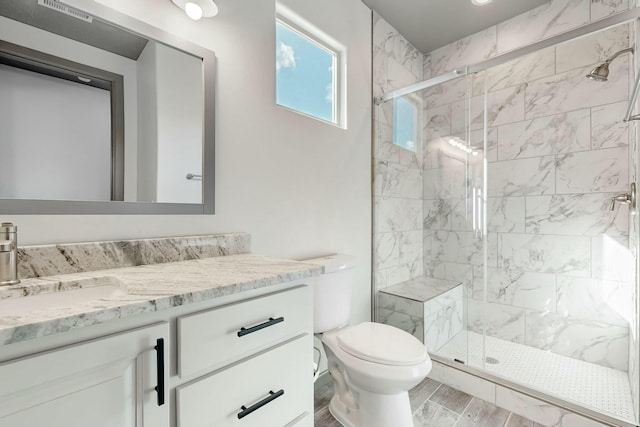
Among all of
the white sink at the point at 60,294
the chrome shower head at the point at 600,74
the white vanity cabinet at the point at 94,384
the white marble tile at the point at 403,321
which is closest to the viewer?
the white vanity cabinet at the point at 94,384

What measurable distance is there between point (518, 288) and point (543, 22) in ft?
6.76

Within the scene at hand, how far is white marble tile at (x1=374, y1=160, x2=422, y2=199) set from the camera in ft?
7.92

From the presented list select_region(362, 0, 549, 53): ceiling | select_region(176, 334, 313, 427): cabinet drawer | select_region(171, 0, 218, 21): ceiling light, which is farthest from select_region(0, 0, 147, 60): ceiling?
select_region(362, 0, 549, 53): ceiling

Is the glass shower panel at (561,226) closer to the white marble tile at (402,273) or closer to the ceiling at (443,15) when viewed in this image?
the ceiling at (443,15)

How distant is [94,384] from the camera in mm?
622

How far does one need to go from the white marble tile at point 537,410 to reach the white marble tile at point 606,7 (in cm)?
248

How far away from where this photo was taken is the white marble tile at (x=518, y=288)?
2.35m

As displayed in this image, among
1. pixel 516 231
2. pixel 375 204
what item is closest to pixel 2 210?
pixel 375 204

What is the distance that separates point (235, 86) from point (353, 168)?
0.99 m

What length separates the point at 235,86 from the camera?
152 cm

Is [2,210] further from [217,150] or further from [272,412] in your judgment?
[272,412]

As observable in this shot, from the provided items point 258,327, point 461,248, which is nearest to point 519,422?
point 461,248

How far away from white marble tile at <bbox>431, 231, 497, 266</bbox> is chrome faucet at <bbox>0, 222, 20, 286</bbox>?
2.58m

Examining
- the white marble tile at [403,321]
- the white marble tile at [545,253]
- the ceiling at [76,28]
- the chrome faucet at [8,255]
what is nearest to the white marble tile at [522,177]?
the white marble tile at [545,253]
